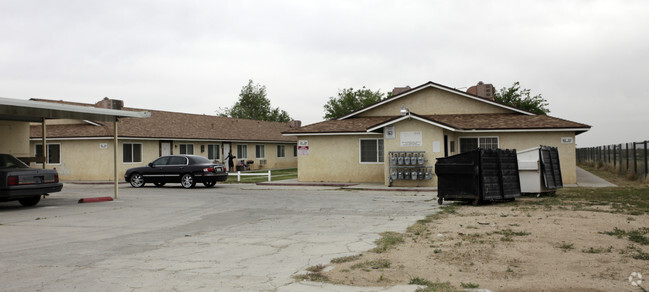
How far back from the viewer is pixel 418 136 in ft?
70.7

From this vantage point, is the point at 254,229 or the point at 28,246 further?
the point at 254,229

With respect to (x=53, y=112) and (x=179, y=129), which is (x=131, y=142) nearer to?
(x=179, y=129)

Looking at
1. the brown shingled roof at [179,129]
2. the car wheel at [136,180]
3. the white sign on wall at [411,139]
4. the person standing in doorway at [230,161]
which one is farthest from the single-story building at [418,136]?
the person standing in doorway at [230,161]

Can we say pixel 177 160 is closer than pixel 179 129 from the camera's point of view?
Yes

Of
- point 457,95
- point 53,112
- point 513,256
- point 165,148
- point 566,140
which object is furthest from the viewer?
point 165,148

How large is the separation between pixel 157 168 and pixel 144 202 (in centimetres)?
Result: 735

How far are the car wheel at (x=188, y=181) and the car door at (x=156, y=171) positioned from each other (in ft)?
3.69

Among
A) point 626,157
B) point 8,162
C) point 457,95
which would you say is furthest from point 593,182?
point 8,162

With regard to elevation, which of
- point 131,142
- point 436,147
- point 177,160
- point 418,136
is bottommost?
point 177,160

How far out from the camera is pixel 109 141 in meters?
29.4

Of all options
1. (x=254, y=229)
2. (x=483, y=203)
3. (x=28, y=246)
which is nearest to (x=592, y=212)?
(x=483, y=203)

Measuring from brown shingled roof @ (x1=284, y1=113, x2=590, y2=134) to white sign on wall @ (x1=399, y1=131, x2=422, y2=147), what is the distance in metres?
0.83

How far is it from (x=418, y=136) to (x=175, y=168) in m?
11.1

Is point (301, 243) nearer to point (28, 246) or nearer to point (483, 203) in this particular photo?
point (28, 246)
